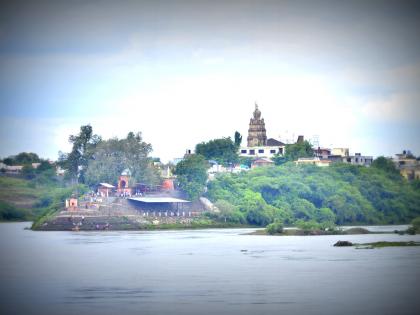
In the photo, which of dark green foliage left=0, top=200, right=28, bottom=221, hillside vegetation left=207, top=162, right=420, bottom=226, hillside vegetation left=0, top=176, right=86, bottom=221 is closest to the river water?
hillside vegetation left=207, top=162, right=420, bottom=226

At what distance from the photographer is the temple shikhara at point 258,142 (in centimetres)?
16912

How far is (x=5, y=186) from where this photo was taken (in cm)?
13912

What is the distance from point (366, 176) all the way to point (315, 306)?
85.6 m

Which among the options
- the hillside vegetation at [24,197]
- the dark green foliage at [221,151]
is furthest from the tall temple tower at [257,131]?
the hillside vegetation at [24,197]

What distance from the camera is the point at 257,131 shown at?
176 meters

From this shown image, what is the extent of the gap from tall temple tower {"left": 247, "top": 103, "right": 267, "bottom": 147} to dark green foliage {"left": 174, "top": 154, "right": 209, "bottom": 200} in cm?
5839

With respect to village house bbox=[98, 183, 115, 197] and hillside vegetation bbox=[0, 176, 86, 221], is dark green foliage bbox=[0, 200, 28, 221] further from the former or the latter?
village house bbox=[98, 183, 115, 197]

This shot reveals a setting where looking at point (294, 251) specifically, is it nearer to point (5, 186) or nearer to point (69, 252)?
point (69, 252)

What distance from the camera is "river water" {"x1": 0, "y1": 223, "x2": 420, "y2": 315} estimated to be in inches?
1880

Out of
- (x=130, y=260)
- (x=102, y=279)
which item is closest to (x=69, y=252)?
(x=130, y=260)

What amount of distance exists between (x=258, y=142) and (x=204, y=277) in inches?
4647

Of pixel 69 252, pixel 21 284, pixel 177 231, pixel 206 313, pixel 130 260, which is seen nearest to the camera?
pixel 206 313

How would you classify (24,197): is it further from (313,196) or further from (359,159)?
(359,159)

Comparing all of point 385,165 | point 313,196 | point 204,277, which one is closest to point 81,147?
point 313,196
